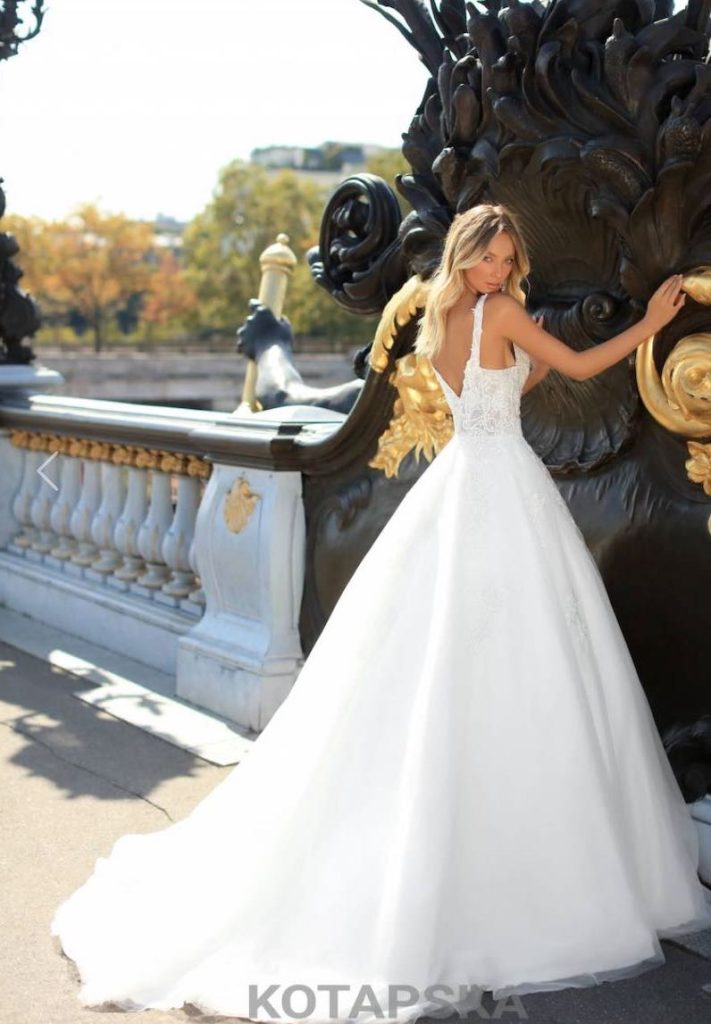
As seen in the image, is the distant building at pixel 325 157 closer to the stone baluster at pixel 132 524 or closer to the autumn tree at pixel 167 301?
the autumn tree at pixel 167 301

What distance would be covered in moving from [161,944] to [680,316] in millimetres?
2383

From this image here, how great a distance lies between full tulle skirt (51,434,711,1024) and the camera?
3.88m

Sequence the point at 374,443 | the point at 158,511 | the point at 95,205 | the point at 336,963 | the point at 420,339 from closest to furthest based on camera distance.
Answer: the point at 336,963
the point at 420,339
the point at 374,443
the point at 158,511
the point at 95,205

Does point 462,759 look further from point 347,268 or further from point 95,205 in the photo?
point 95,205

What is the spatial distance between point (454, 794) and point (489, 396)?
46.2 inches

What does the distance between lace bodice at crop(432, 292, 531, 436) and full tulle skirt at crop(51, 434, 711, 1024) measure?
46mm

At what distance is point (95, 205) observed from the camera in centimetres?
8700

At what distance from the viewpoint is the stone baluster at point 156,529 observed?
769 centimetres

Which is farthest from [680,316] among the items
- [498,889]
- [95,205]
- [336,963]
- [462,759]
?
[95,205]

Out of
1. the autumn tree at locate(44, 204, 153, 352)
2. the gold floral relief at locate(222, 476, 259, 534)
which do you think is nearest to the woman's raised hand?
the gold floral relief at locate(222, 476, 259, 534)

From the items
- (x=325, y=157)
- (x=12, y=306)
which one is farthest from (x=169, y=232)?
(x=12, y=306)

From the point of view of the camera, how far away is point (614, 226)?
471 centimetres

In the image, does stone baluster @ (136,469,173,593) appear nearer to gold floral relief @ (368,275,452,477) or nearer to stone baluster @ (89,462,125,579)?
stone baluster @ (89,462,125,579)

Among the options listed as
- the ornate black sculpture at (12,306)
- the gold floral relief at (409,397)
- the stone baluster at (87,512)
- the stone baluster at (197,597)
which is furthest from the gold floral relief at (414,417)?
the ornate black sculpture at (12,306)
